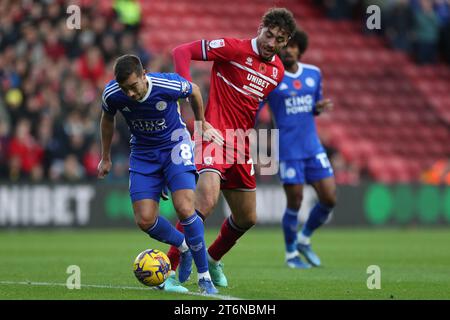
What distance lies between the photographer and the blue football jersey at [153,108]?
876cm

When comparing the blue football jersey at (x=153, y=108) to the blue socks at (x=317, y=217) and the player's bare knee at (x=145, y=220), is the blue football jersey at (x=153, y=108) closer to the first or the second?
the player's bare knee at (x=145, y=220)

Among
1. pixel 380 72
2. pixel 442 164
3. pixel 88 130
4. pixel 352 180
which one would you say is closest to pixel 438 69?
pixel 380 72

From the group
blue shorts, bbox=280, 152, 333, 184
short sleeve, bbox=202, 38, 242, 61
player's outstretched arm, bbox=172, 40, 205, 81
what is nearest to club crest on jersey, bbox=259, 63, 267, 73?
short sleeve, bbox=202, 38, 242, 61

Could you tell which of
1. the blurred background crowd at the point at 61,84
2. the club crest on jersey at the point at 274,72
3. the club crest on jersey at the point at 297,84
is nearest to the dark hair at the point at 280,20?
the club crest on jersey at the point at 274,72

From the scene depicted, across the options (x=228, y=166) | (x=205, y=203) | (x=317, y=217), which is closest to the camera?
(x=205, y=203)

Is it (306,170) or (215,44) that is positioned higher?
(215,44)

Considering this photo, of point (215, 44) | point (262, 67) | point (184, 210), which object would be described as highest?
point (215, 44)

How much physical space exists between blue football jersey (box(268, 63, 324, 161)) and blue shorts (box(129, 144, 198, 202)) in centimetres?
363

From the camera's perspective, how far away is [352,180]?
73.0ft

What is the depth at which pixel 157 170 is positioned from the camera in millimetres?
9000

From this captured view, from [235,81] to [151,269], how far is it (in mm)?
2193

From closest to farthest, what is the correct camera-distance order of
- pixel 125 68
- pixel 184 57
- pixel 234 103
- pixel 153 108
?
pixel 125 68, pixel 153 108, pixel 184 57, pixel 234 103

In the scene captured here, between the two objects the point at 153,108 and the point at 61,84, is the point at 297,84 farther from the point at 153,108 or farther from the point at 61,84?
the point at 61,84

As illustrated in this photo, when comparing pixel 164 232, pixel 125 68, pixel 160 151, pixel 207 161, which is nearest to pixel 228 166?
pixel 207 161
